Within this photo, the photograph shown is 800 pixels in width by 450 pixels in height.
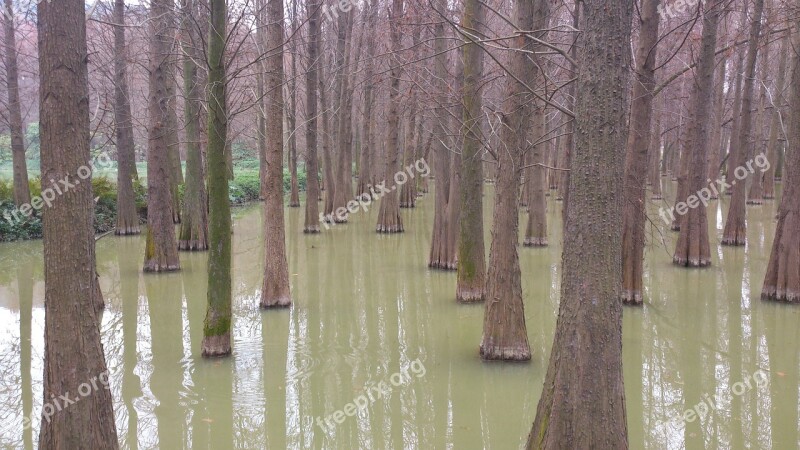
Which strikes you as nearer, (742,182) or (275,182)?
(275,182)

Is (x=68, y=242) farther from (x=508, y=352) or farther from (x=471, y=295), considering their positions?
(x=471, y=295)

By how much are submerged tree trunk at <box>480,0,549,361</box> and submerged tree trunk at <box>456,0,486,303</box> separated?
2.78 ft

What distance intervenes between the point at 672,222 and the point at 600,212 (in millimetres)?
16829

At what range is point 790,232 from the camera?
9.50 m

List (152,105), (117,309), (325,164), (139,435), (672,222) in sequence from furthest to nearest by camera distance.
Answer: (325,164) < (672,222) < (152,105) < (117,309) < (139,435)

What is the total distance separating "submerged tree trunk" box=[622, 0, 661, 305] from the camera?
9359 millimetres

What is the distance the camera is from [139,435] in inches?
214

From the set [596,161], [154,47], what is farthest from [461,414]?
[154,47]

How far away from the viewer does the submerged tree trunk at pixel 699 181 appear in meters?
12.3

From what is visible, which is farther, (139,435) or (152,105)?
(152,105)

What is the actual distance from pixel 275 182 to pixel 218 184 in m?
2.10

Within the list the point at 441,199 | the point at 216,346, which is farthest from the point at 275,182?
the point at 441,199

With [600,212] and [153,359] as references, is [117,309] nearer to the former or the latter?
[153,359]

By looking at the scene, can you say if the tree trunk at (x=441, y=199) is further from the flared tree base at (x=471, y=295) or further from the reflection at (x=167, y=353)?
the reflection at (x=167, y=353)
